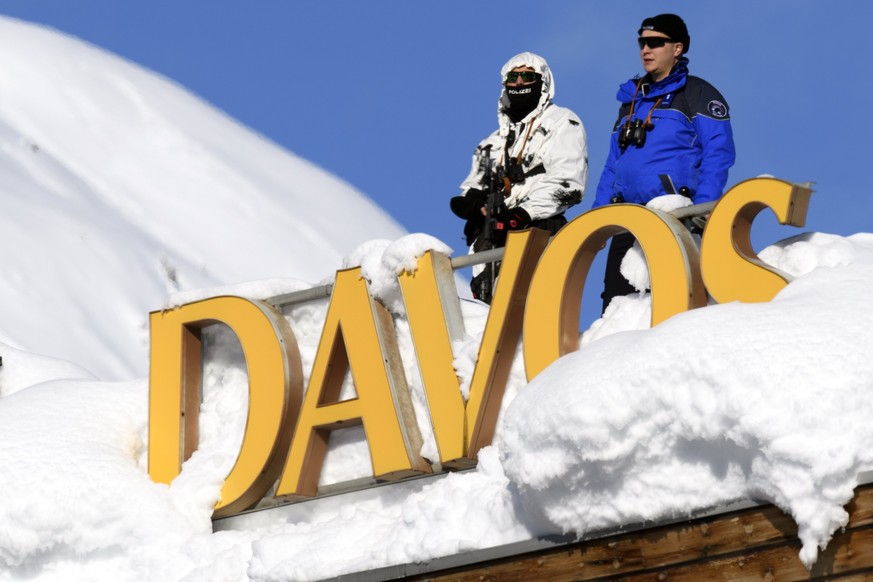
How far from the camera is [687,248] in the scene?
8.26m

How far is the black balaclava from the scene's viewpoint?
10.6 m

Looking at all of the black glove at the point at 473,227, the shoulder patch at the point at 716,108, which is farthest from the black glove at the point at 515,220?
the shoulder patch at the point at 716,108

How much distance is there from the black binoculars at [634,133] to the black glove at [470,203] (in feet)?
4.45

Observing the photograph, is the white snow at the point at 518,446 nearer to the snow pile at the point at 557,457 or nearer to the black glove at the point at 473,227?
the snow pile at the point at 557,457

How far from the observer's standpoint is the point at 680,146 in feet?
29.7

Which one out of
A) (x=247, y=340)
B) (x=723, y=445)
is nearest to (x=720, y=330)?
(x=723, y=445)

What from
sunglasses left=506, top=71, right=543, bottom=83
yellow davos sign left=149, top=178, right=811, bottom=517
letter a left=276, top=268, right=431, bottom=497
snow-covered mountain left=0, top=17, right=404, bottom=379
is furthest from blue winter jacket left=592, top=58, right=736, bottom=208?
snow-covered mountain left=0, top=17, right=404, bottom=379

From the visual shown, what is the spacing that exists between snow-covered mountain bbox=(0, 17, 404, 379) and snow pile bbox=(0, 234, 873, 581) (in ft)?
41.4

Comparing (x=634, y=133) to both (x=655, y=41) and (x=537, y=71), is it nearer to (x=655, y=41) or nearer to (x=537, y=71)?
(x=655, y=41)

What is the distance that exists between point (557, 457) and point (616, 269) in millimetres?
2017

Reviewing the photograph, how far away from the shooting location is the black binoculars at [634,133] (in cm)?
912

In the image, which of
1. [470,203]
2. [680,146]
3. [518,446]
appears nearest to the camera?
[518,446]

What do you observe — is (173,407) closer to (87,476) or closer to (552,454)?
(87,476)

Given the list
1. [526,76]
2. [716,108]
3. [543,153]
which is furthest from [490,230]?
[716,108]
